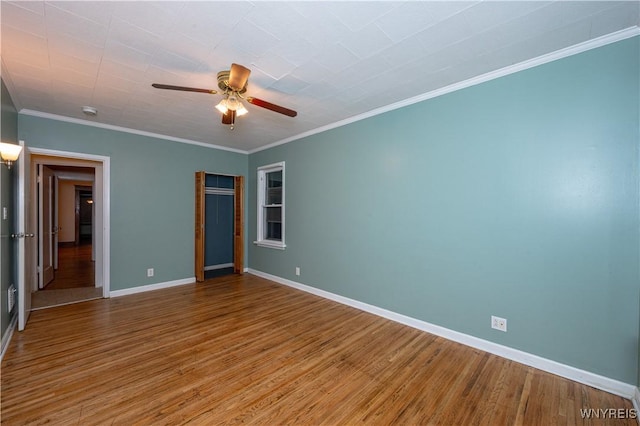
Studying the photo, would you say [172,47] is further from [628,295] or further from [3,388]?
[628,295]

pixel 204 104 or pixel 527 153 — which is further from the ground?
pixel 204 104

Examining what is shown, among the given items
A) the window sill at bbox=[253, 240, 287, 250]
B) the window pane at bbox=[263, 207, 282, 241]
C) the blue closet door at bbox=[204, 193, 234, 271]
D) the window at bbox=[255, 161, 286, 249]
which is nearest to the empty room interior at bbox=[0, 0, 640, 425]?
the window sill at bbox=[253, 240, 287, 250]

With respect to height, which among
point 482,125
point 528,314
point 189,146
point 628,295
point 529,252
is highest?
point 189,146

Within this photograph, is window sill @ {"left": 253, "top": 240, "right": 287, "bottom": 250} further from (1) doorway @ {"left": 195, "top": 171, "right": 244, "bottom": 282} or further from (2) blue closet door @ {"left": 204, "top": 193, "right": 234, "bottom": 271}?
(2) blue closet door @ {"left": 204, "top": 193, "right": 234, "bottom": 271}

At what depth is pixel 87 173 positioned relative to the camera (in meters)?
7.46

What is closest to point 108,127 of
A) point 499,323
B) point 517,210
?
point 517,210

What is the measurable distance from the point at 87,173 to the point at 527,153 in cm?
983

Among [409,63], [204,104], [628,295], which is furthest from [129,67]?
[628,295]

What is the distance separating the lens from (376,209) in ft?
11.2

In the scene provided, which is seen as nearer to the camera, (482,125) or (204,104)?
(482,125)

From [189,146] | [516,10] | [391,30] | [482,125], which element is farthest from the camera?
[189,146]

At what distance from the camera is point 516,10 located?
173 centimetres

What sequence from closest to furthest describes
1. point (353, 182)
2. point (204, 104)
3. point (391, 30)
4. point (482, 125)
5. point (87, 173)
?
1. point (391, 30)
2. point (482, 125)
3. point (204, 104)
4. point (353, 182)
5. point (87, 173)

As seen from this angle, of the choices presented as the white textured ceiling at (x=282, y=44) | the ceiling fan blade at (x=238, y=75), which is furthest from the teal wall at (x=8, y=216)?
the ceiling fan blade at (x=238, y=75)
